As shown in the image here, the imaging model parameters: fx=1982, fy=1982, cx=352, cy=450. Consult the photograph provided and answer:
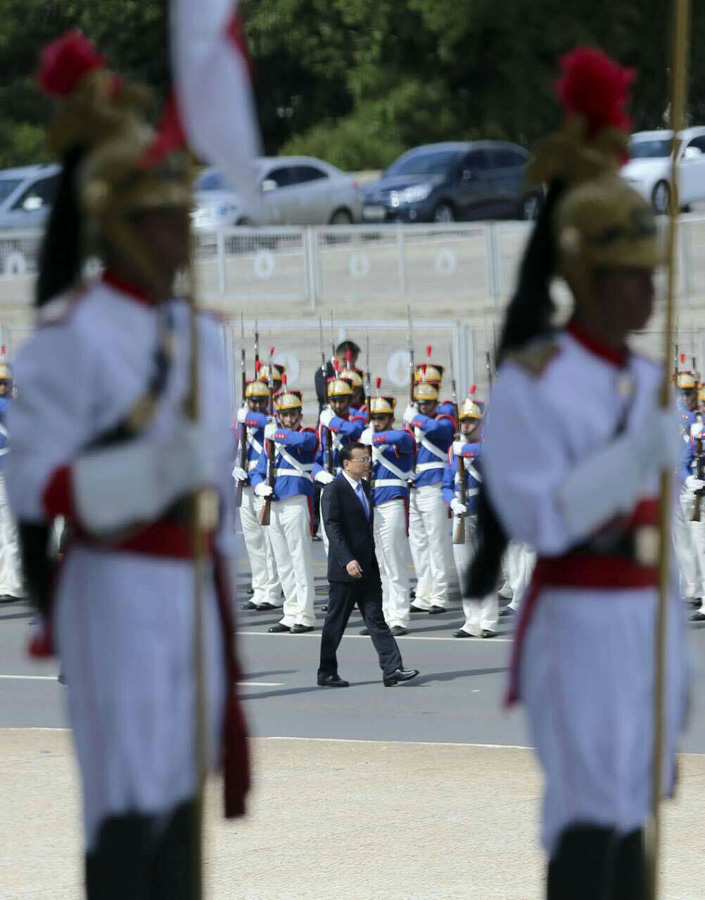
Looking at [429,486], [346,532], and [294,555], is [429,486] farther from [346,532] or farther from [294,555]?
[346,532]

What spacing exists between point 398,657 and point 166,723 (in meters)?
8.58

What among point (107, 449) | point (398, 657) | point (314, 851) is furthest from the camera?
point (398, 657)

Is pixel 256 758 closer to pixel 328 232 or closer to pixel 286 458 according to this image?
pixel 286 458

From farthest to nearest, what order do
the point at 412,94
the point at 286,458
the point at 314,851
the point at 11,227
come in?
the point at 412,94, the point at 11,227, the point at 286,458, the point at 314,851

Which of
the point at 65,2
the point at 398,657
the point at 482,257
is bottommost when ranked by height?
the point at 398,657

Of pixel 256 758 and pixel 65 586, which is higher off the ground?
pixel 65 586

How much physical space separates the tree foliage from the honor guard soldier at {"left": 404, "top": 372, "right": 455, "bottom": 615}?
75.4 ft

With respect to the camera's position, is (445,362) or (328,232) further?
(328,232)

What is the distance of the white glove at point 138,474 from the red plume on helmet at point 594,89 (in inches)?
48.6

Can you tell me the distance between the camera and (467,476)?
16109 mm

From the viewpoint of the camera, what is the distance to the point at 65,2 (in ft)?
121

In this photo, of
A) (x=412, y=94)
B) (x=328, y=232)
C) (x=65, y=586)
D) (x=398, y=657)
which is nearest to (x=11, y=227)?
(x=328, y=232)

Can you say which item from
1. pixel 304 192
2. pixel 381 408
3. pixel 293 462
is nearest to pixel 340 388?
pixel 381 408

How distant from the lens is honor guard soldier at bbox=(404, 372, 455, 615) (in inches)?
661
